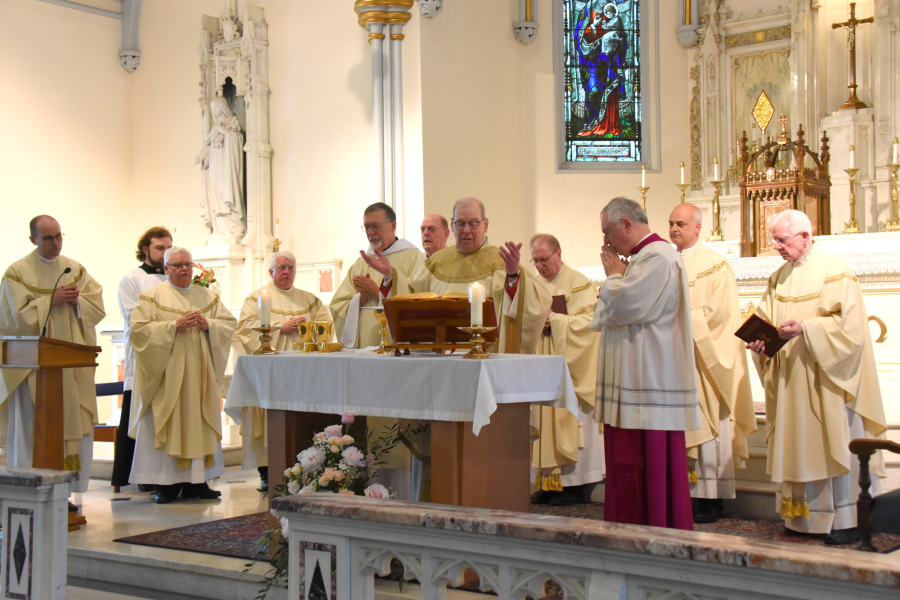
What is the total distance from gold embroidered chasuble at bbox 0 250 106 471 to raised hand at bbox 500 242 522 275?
2760 millimetres

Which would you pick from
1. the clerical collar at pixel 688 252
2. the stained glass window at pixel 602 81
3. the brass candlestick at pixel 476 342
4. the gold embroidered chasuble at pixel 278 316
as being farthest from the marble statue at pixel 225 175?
the brass candlestick at pixel 476 342

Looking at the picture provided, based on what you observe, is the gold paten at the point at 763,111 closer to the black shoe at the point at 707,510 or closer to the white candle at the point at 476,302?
the black shoe at the point at 707,510

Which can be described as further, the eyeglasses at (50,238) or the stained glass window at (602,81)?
the stained glass window at (602,81)

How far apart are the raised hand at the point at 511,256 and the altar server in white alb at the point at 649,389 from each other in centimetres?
40

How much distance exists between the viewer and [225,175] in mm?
10438

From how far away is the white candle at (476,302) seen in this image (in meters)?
3.50

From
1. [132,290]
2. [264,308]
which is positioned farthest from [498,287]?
[132,290]

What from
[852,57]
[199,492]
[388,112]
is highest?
[852,57]

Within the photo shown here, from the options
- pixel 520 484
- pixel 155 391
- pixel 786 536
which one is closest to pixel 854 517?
pixel 786 536

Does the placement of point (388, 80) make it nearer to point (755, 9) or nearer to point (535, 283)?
point (755, 9)

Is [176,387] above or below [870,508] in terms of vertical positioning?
above

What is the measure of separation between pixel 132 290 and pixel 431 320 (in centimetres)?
317

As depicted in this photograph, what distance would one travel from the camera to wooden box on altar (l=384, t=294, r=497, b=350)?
12.3 feet

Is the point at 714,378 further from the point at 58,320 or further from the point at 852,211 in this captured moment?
the point at 852,211
